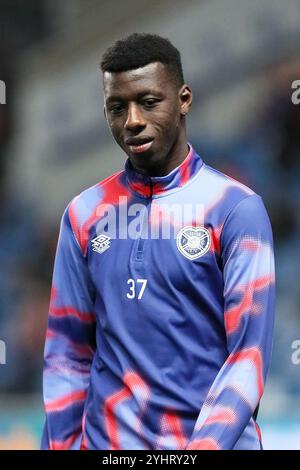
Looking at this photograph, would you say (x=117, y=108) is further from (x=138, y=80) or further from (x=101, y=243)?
(x=101, y=243)

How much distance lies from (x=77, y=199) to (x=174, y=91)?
350 millimetres

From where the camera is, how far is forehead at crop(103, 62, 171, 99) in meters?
2.22

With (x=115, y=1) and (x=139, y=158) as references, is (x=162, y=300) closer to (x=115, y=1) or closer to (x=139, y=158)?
(x=139, y=158)

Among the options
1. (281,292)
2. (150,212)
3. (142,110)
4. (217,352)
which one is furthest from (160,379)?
(281,292)

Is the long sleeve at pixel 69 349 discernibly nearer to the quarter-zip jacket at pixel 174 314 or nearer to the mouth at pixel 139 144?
the quarter-zip jacket at pixel 174 314

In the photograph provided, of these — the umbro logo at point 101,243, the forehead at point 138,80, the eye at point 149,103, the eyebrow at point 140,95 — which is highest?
the forehead at point 138,80

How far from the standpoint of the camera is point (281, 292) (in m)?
4.65

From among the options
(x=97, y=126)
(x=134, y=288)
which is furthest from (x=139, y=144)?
(x=97, y=126)

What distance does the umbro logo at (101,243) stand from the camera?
2.30m

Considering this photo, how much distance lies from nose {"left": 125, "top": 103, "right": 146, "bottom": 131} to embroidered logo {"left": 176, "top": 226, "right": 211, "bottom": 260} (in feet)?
0.81

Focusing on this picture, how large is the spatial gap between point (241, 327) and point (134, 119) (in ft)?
1.63

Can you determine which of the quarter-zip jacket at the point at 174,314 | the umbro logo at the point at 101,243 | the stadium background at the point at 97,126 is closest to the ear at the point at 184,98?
the quarter-zip jacket at the point at 174,314

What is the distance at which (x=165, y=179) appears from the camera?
2.30 metres

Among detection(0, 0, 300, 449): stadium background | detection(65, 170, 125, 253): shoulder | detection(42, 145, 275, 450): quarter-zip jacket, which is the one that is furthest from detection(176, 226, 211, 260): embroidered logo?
detection(0, 0, 300, 449): stadium background
